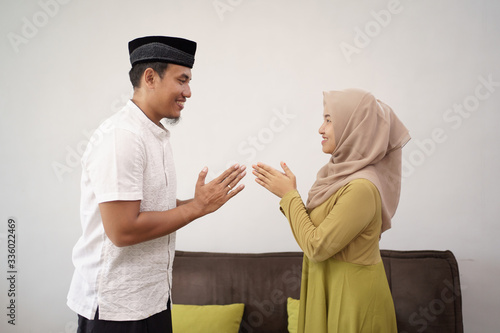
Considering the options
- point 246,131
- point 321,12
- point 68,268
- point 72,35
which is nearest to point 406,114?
point 321,12

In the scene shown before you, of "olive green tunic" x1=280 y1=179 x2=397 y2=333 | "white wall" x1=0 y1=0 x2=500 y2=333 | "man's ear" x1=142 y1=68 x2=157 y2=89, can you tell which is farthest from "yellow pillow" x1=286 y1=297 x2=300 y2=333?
"man's ear" x1=142 y1=68 x2=157 y2=89

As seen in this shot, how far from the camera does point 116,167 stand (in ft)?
4.26

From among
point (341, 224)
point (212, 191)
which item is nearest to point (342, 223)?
point (341, 224)

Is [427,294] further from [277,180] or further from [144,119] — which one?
[144,119]

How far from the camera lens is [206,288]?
2.41 m

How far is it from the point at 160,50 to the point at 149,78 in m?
0.11

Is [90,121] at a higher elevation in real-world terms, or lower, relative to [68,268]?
higher

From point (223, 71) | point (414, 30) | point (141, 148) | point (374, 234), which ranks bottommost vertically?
point (374, 234)

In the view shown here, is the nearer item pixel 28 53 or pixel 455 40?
pixel 455 40

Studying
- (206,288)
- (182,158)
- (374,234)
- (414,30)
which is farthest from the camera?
(182,158)

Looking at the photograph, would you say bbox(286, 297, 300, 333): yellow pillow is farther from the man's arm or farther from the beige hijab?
the man's arm

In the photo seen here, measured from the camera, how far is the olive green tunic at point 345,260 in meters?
1.47

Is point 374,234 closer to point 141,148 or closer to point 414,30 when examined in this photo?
point 141,148

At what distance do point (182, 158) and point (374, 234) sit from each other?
1530 mm
